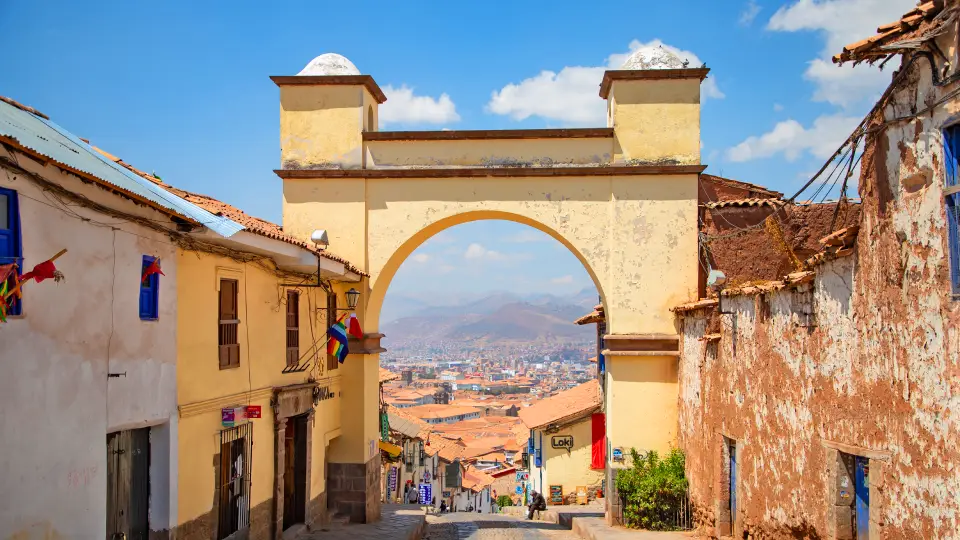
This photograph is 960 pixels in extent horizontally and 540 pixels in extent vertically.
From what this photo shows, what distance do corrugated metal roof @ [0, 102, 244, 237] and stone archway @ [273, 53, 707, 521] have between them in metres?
6.51

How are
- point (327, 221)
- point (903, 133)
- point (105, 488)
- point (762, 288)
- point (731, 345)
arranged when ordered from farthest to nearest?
point (327, 221)
point (731, 345)
point (762, 288)
point (105, 488)
point (903, 133)

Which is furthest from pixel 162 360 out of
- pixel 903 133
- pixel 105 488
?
pixel 903 133

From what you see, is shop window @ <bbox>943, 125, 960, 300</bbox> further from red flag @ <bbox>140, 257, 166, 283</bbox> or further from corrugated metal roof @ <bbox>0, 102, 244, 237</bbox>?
red flag @ <bbox>140, 257, 166, 283</bbox>

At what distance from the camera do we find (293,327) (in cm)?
1347

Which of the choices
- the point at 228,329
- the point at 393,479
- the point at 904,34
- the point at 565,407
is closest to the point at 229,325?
the point at 228,329

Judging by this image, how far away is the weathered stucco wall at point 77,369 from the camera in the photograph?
20.9 feet

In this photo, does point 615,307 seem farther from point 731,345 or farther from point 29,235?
point 29,235

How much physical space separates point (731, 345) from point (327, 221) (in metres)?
7.82

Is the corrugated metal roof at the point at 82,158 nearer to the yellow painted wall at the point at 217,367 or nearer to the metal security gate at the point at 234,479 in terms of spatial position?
the yellow painted wall at the point at 217,367

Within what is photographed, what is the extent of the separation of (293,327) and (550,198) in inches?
205

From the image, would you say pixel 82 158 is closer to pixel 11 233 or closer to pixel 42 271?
pixel 11 233

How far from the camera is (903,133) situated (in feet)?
21.8

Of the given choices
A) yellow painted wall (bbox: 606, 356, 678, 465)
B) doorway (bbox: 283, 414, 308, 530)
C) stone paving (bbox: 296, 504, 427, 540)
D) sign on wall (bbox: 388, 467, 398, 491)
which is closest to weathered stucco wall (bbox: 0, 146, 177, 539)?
doorway (bbox: 283, 414, 308, 530)

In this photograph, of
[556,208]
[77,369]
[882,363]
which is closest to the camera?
[882,363]
